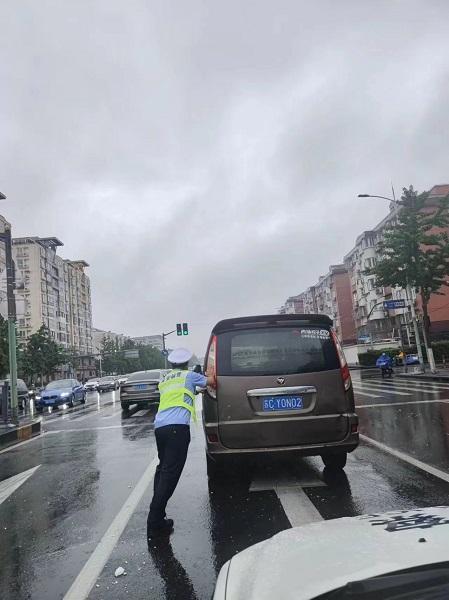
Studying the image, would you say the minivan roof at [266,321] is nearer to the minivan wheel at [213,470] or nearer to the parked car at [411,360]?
the minivan wheel at [213,470]

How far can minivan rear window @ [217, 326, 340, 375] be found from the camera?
565 cm

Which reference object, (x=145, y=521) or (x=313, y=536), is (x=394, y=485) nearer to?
(x=145, y=521)

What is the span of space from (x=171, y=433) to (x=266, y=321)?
1.83 m

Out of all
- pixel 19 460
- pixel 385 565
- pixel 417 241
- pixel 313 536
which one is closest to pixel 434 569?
pixel 385 565

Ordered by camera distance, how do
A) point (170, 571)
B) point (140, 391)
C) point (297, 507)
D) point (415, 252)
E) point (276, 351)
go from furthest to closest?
point (415, 252)
point (140, 391)
point (276, 351)
point (297, 507)
point (170, 571)

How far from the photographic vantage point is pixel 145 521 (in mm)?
4879

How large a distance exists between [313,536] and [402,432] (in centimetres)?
733

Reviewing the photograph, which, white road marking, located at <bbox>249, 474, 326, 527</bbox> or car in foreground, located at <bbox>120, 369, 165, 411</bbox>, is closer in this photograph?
white road marking, located at <bbox>249, 474, 326, 527</bbox>

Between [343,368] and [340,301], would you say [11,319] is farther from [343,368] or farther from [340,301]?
[340,301]

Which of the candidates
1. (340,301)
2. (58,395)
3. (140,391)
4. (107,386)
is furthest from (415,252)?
(340,301)

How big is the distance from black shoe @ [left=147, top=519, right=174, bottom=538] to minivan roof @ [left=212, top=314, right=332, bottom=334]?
2.14 m

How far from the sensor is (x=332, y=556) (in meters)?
1.99

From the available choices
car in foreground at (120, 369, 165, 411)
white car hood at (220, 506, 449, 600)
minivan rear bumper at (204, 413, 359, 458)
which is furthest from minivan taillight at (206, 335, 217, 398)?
car in foreground at (120, 369, 165, 411)

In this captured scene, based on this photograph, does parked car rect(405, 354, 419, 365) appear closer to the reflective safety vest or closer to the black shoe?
the reflective safety vest
